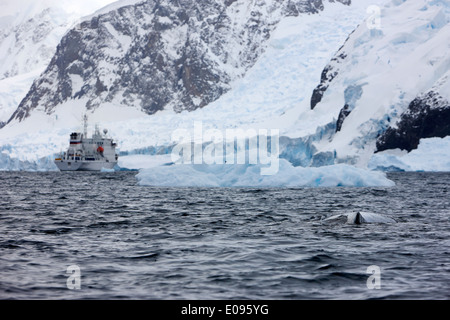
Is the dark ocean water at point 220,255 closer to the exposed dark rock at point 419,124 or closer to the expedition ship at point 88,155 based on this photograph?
the exposed dark rock at point 419,124

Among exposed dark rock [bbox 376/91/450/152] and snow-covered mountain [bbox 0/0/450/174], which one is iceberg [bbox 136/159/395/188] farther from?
exposed dark rock [bbox 376/91/450/152]

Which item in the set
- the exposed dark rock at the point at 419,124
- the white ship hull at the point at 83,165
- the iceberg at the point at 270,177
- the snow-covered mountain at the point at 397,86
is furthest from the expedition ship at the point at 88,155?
the iceberg at the point at 270,177

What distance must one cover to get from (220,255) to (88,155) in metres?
84.7

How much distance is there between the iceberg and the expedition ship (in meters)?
52.4

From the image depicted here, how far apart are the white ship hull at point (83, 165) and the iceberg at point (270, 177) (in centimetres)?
5231

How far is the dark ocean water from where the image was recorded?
9.52m

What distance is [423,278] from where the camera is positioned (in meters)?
10.3

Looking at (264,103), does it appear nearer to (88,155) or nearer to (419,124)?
(88,155)

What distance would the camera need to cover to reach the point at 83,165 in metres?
92.8

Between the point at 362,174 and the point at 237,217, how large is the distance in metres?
20.3

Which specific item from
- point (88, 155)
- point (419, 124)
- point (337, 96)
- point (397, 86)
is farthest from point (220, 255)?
point (337, 96)

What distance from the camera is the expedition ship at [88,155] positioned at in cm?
9256
